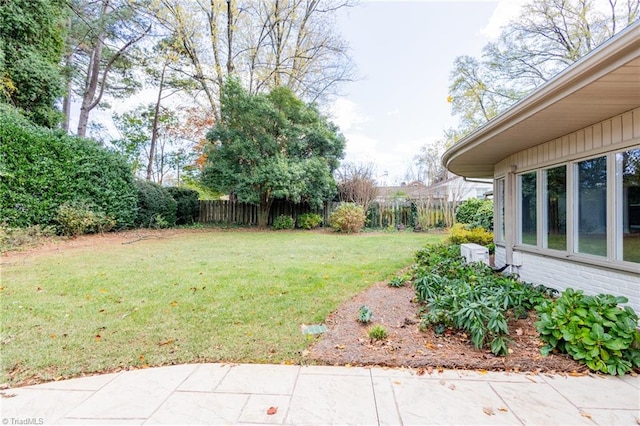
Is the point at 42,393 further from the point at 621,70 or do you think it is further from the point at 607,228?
the point at 607,228

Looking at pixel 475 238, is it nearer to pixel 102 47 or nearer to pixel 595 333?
pixel 595 333

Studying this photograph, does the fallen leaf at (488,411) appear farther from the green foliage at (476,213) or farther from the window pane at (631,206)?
the green foliage at (476,213)

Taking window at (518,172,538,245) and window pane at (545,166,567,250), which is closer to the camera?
window pane at (545,166,567,250)

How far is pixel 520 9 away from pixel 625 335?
15.4m

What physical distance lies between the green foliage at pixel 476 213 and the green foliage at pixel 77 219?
11628mm

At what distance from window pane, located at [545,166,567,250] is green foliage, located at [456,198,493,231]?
591cm

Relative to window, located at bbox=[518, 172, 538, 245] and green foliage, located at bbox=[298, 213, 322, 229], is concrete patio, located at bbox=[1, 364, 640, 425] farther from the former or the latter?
green foliage, located at bbox=[298, 213, 322, 229]

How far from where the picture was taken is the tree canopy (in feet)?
35.6

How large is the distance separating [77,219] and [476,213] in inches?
504

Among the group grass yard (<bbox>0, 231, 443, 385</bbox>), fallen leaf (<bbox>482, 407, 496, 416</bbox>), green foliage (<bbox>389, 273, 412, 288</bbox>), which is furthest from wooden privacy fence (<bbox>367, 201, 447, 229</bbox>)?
fallen leaf (<bbox>482, 407, 496, 416</bbox>)

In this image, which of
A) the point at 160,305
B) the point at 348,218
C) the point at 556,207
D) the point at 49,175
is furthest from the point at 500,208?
the point at 49,175

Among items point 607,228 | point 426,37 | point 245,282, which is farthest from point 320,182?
point 607,228

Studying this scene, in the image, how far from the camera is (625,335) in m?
2.27

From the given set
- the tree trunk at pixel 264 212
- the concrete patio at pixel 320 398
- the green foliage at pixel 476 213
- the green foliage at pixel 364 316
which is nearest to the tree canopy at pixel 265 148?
the tree trunk at pixel 264 212
